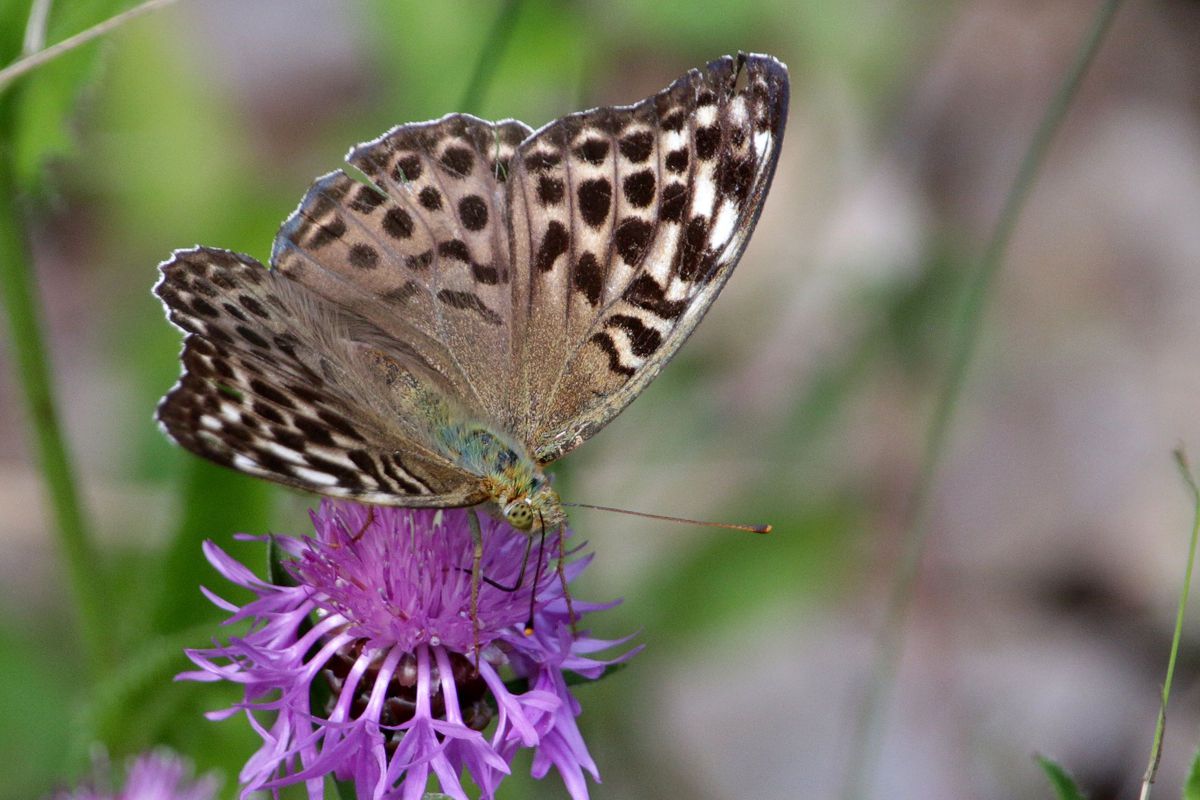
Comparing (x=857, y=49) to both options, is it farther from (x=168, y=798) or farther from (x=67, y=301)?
(x=168, y=798)

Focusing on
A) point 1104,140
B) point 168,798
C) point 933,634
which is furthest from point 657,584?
point 1104,140

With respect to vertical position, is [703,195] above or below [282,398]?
above

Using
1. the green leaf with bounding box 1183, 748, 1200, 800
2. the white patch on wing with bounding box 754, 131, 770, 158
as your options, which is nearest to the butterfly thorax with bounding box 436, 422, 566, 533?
the white patch on wing with bounding box 754, 131, 770, 158

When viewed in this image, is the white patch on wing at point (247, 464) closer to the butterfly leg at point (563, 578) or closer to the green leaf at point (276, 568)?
the green leaf at point (276, 568)

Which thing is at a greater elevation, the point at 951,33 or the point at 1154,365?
the point at 951,33

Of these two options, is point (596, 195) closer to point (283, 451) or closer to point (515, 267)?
point (515, 267)

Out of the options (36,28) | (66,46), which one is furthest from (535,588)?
(36,28)
